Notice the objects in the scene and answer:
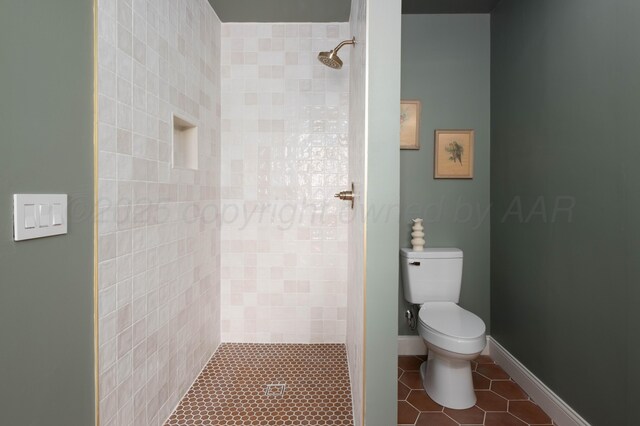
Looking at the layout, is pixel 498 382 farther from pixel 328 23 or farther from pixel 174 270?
pixel 328 23

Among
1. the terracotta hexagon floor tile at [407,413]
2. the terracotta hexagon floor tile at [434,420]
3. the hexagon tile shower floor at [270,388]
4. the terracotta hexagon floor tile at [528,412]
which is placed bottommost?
the terracotta hexagon floor tile at [407,413]

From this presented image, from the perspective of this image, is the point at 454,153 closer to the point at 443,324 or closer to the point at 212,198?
the point at 443,324

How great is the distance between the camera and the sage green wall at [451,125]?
2342mm

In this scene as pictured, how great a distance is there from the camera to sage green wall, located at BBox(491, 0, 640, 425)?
1302 mm

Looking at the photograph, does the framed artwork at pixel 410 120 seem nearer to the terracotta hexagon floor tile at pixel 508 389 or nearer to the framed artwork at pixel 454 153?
the framed artwork at pixel 454 153

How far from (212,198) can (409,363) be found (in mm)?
1806

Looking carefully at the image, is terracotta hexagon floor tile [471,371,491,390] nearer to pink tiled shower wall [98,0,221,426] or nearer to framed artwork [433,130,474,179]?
framed artwork [433,130,474,179]

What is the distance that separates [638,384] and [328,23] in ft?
8.61

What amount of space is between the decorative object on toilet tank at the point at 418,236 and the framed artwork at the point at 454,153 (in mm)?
396

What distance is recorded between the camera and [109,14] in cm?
116

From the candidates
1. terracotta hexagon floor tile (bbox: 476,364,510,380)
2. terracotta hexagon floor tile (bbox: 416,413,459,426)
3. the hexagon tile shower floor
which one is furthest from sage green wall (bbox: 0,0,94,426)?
terracotta hexagon floor tile (bbox: 476,364,510,380)

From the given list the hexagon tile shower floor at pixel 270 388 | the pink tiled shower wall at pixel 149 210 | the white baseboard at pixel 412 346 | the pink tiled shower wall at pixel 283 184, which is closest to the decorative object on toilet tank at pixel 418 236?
the pink tiled shower wall at pixel 283 184

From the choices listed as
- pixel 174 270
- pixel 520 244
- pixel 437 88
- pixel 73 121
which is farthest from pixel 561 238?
pixel 73 121

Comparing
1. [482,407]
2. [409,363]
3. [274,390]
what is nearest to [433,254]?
[409,363]
